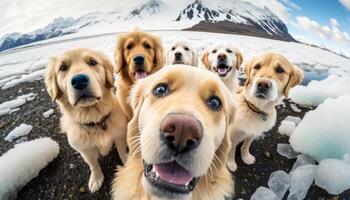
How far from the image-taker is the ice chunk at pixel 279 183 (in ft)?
11.7

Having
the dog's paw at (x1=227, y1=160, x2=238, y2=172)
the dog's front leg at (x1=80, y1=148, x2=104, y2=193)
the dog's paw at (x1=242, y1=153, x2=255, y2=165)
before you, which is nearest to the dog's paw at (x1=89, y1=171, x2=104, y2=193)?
the dog's front leg at (x1=80, y1=148, x2=104, y2=193)

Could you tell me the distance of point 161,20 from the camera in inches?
1249

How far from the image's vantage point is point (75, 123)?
3301mm

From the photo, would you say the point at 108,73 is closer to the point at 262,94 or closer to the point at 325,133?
the point at 262,94

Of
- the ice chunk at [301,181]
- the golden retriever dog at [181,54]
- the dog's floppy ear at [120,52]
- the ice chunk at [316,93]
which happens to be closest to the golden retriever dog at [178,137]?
the ice chunk at [301,181]

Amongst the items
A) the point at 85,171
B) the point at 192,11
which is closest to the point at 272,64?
the point at 85,171

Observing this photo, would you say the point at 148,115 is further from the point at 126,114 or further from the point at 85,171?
the point at 85,171

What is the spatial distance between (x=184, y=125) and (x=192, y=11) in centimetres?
4193

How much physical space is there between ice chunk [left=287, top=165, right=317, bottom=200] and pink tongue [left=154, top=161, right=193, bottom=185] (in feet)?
8.10

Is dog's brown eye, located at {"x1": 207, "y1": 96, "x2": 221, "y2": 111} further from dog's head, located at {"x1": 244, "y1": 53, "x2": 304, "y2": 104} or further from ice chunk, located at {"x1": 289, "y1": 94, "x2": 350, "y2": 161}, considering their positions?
ice chunk, located at {"x1": 289, "y1": 94, "x2": 350, "y2": 161}

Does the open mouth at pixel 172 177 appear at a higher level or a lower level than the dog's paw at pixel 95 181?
higher

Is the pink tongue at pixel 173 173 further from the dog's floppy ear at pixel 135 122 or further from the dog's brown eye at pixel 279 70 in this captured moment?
the dog's brown eye at pixel 279 70

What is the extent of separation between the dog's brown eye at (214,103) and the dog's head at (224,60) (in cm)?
274

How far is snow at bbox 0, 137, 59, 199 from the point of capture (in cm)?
354
